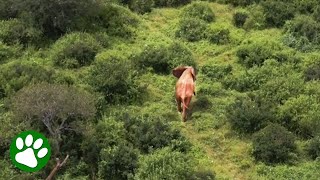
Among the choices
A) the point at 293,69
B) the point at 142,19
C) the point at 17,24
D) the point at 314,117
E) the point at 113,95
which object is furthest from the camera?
the point at 142,19

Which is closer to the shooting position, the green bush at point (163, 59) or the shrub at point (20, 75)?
the shrub at point (20, 75)

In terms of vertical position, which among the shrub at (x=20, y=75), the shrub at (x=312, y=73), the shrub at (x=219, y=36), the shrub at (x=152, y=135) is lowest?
the shrub at (x=219, y=36)

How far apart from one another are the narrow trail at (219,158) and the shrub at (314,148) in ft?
5.58

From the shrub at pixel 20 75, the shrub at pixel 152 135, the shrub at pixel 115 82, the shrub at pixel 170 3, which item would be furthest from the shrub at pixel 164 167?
the shrub at pixel 170 3

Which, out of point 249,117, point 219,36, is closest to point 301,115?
point 249,117

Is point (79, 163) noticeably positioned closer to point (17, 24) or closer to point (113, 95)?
point (113, 95)

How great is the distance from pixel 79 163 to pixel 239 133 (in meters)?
4.05

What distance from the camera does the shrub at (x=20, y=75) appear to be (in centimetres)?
1393

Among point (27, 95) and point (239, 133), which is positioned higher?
point (27, 95)

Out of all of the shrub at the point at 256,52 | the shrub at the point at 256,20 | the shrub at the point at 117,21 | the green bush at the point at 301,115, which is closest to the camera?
the green bush at the point at 301,115

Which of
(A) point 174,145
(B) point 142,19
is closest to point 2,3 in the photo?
(B) point 142,19

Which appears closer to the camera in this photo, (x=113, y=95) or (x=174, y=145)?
(x=174, y=145)

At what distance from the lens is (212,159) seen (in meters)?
12.2

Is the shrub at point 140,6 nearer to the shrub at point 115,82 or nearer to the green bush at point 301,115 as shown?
the shrub at point 115,82
